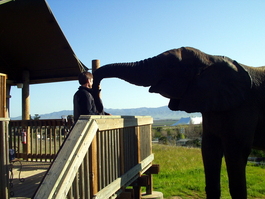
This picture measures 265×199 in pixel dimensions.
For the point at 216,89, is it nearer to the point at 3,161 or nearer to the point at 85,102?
the point at 85,102

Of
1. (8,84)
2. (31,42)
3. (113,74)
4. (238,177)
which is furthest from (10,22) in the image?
(238,177)

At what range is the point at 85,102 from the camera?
4.00m

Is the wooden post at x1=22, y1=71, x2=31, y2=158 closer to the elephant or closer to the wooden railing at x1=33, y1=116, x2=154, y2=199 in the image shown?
the wooden railing at x1=33, y1=116, x2=154, y2=199

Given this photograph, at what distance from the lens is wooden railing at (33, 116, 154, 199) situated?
2.52 m

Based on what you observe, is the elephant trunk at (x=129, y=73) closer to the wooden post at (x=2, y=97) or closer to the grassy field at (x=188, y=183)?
the wooden post at (x=2, y=97)

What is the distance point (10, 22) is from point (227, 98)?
21.7ft

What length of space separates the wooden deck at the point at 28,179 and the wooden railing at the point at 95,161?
1769mm

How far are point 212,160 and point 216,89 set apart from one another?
1.16 m

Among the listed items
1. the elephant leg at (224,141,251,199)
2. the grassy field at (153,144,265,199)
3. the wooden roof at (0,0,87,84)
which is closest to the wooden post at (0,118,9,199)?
the elephant leg at (224,141,251,199)

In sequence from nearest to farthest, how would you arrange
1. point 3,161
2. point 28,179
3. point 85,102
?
point 85,102 < point 3,161 < point 28,179

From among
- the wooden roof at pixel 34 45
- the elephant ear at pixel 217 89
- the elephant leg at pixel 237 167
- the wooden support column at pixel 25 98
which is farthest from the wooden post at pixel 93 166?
the wooden support column at pixel 25 98

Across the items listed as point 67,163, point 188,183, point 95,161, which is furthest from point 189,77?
point 188,183

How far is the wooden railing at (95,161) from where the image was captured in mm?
2521

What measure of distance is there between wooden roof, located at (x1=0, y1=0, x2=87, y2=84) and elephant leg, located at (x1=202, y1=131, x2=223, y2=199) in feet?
18.1
